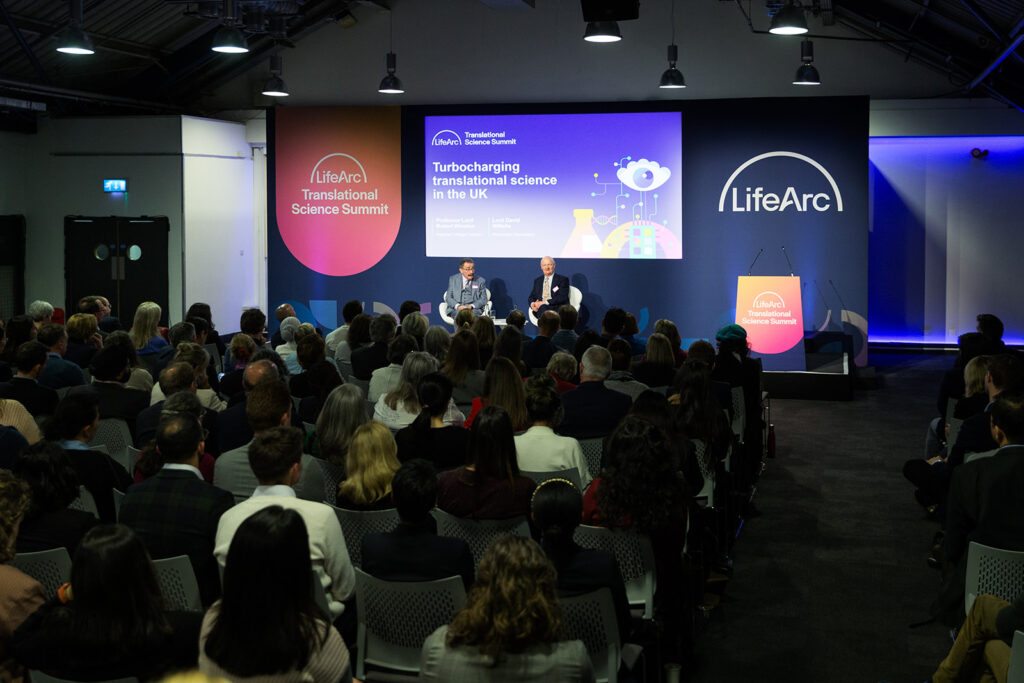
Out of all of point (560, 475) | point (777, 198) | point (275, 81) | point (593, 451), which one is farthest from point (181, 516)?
point (275, 81)

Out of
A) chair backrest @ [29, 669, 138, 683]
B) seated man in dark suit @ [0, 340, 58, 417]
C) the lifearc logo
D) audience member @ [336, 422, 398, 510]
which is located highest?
the lifearc logo

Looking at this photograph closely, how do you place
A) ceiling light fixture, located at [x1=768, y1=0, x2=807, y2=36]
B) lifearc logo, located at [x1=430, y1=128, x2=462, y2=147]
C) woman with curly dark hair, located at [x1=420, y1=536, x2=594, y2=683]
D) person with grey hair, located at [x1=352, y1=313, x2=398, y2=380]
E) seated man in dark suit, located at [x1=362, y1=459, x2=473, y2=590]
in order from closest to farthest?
woman with curly dark hair, located at [x1=420, y1=536, x2=594, y2=683]
seated man in dark suit, located at [x1=362, y1=459, x2=473, y2=590]
person with grey hair, located at [x1=352, y1=313, x2=398, y2=380]
ceiling light fixture, located at [x1=768, y1=0, x2=807, y2=36]
lifearc logo, located at [x1=430, y1=128, x2=462, y2=147]

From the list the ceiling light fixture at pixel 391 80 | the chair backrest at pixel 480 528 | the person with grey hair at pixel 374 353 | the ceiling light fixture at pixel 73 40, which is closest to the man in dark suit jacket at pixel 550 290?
the ceiling light fixture at pixel 391 80

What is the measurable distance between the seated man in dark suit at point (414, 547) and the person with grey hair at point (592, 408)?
90.2 inches

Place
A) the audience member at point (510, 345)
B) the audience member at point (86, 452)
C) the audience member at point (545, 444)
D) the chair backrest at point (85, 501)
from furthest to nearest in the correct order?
the audience member at point (510, 345), the audience member at point (545, 444), the audience member at point (86, 452), the chair backrest at point (85, 501)

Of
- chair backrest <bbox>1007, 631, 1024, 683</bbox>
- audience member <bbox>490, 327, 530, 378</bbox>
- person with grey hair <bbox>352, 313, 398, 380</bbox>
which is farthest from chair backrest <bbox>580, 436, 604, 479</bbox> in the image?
chair backrest <bbox>1007, 631, 1024, 683</bbox>

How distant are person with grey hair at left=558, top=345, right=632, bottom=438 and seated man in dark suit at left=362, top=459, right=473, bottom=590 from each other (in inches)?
90.2

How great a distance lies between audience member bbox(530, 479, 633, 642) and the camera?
3197 millimetres

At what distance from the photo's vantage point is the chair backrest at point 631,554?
3.90 meters

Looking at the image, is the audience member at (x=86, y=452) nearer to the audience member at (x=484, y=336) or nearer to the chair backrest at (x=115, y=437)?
the chair backrest at (x=115, y=437)

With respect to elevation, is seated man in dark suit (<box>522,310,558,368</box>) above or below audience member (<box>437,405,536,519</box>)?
above

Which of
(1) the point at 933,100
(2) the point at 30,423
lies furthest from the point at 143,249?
(1) the point at 933,100

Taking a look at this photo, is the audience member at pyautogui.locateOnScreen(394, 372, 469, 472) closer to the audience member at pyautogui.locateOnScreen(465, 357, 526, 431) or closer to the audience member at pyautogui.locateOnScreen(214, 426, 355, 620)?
the audience member at pyautogui.locateOnScreen(465, 357, 526, 431)

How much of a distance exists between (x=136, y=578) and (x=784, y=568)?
14.0ft
